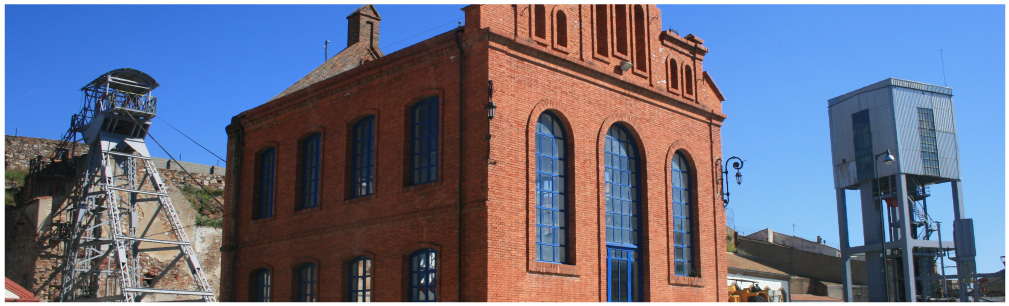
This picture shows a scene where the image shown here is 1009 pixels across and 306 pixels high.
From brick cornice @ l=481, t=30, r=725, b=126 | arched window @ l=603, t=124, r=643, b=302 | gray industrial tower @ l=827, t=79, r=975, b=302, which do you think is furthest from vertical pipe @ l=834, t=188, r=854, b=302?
arched window @ l=603, t=124, r=643, b=302

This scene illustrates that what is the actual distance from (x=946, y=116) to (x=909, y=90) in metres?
2.38

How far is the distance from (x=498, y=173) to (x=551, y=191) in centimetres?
178

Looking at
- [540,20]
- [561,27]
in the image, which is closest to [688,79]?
[561,27]

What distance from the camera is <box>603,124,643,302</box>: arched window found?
1942 centimetres

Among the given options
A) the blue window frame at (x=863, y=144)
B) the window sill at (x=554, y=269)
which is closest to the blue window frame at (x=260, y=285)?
the window sill at (x=554, y=269)

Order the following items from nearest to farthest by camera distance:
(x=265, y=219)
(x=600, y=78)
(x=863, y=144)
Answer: (x=600, y=78)
(x=265, y=219)
(x=863, y=144)

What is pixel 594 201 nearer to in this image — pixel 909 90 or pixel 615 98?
pixel 615 98

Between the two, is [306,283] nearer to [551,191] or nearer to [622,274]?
[551,191]

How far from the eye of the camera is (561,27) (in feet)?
63.6

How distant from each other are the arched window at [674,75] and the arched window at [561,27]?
4156 millimetres

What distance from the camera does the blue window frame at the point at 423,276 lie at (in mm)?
17859

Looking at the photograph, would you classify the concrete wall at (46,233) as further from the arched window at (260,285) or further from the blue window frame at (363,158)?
the blue window frame at (363,158)

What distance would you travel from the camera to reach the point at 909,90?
42281 millimetres

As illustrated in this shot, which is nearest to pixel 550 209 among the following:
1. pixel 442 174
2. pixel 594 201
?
pixel 594 201
